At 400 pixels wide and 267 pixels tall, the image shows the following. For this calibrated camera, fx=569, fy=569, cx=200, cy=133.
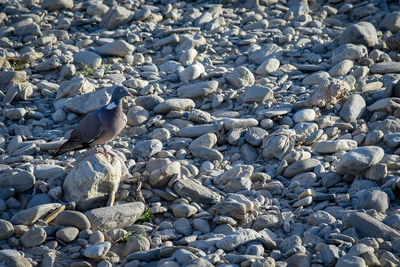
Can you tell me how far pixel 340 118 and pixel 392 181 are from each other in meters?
1.64

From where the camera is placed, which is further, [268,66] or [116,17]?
[116,17]

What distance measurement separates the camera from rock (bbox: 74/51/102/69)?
815 cm

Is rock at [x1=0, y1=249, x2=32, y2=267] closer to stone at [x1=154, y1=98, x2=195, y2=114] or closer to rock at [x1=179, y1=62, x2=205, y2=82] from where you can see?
stone at [x1=154, y1=98, x2=195, y2=114]

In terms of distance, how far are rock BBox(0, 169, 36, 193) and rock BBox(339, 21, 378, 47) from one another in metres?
5.14

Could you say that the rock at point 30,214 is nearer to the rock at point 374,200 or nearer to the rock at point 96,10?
the rock at point 374,200

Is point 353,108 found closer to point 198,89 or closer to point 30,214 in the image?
point 198,89

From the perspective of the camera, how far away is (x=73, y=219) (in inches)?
204

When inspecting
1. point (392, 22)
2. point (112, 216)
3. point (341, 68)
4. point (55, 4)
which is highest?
point (55, 4)

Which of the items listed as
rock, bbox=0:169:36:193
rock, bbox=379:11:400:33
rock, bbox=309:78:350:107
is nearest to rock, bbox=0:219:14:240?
rock, bbox=0:169:36:193

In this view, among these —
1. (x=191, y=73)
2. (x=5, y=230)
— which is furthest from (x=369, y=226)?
(x=191, y=73)

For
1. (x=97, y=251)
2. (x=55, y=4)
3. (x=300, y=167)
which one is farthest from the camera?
(x=55, y=4)

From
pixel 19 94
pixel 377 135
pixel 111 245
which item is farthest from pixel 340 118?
pixel 19 94

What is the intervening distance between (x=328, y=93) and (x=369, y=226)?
2.53m

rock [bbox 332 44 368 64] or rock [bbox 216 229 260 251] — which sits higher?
rock [bbox 332 44 368 64]
